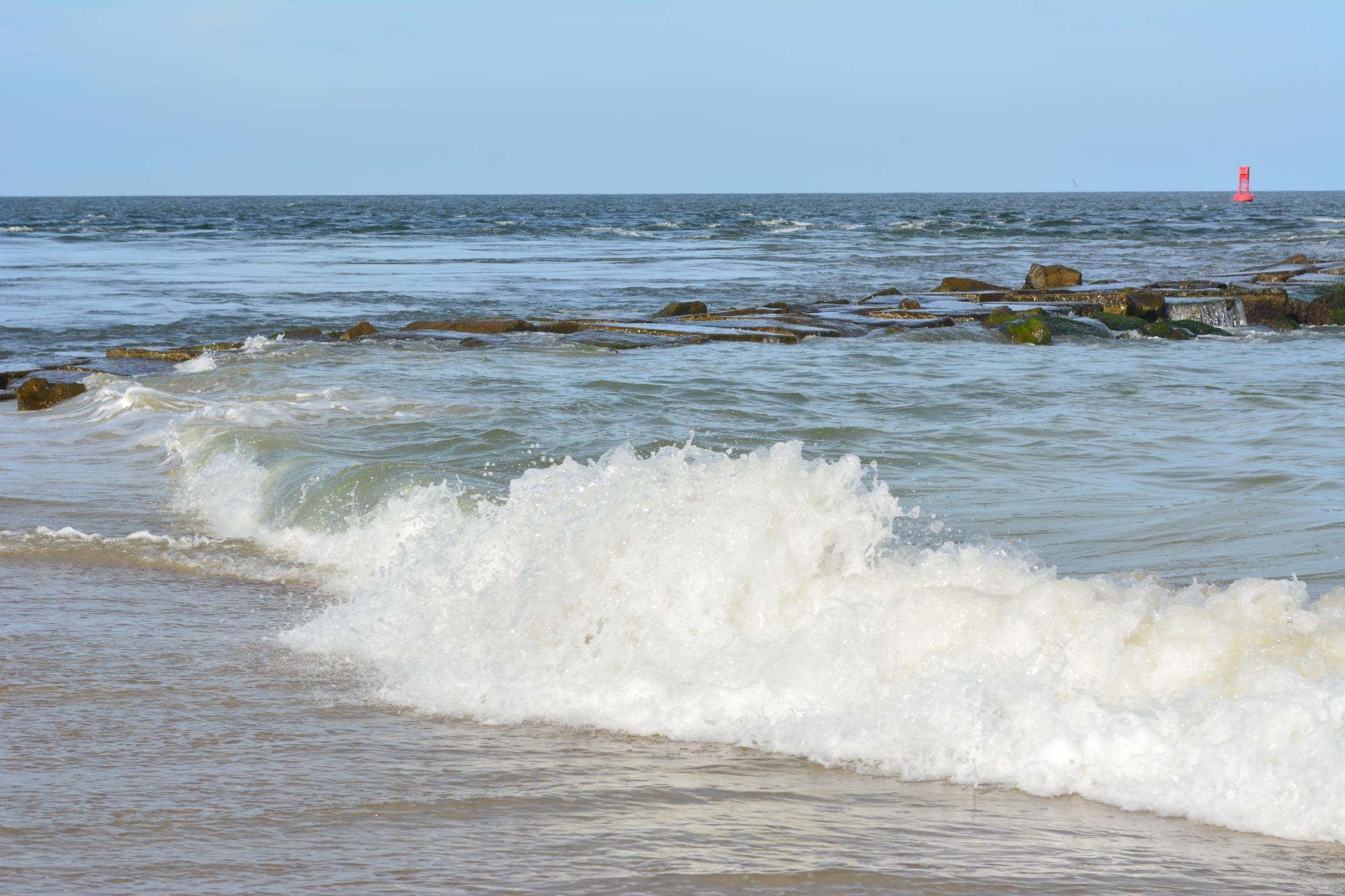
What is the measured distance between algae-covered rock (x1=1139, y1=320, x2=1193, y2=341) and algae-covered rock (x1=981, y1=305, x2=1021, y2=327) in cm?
162

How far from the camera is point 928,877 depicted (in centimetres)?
288

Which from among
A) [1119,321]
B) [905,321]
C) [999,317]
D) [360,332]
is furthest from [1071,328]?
[360,332]

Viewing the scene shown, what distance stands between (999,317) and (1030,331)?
105 cm

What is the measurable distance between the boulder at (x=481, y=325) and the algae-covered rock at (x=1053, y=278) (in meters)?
9.01

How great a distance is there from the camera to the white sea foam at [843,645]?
11.3ft

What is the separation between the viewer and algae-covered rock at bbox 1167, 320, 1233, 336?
17.4 meters

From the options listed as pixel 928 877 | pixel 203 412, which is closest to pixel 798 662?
pixel 928 877

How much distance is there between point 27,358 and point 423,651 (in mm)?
12326

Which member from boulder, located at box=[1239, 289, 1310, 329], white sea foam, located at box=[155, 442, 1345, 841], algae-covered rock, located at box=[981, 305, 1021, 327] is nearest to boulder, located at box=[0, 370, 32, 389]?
white sea foam, located at box=[155, 442, 1345, 841]

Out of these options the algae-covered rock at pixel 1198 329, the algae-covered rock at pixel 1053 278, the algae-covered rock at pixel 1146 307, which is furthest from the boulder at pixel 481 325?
the algae-covered rock at pixel 1053 278

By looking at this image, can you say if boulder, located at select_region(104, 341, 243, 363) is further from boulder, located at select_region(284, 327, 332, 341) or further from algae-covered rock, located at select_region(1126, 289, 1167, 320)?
algae-covered rock, located at select_region(1126, 289, 1167, 320)

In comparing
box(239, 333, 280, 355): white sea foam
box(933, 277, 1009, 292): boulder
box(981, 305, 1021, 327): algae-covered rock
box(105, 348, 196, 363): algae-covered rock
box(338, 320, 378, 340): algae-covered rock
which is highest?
box(933, 277, 1009, 292): boulder

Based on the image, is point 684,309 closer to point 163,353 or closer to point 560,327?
point 560,327

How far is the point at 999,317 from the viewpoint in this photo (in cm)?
1694
